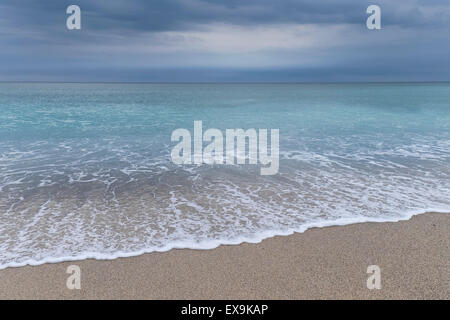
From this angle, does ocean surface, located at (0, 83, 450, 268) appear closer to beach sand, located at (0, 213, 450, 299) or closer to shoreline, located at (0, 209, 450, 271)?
shoreline, located at (0, 209, 450, 271)

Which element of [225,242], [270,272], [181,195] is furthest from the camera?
[181,195]

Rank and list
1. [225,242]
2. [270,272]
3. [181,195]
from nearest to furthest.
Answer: [270,272] < [225,242] < [181,195]

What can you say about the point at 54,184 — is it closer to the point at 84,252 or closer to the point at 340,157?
the point at 84,252

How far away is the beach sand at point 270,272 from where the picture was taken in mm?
3791

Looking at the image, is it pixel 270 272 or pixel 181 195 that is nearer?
pixel 270 272

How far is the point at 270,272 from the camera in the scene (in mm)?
4180

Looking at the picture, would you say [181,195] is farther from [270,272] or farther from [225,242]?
[270,272]

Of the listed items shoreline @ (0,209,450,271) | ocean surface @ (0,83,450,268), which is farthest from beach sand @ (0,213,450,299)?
ocean surface @ (0,83,450,268)

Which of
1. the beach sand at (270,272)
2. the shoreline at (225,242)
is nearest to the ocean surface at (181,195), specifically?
the shoreline at (225,242)

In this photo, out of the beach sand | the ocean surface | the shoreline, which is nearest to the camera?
the beach sand

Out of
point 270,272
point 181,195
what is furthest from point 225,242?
point 181,195

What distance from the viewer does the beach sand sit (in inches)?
149
